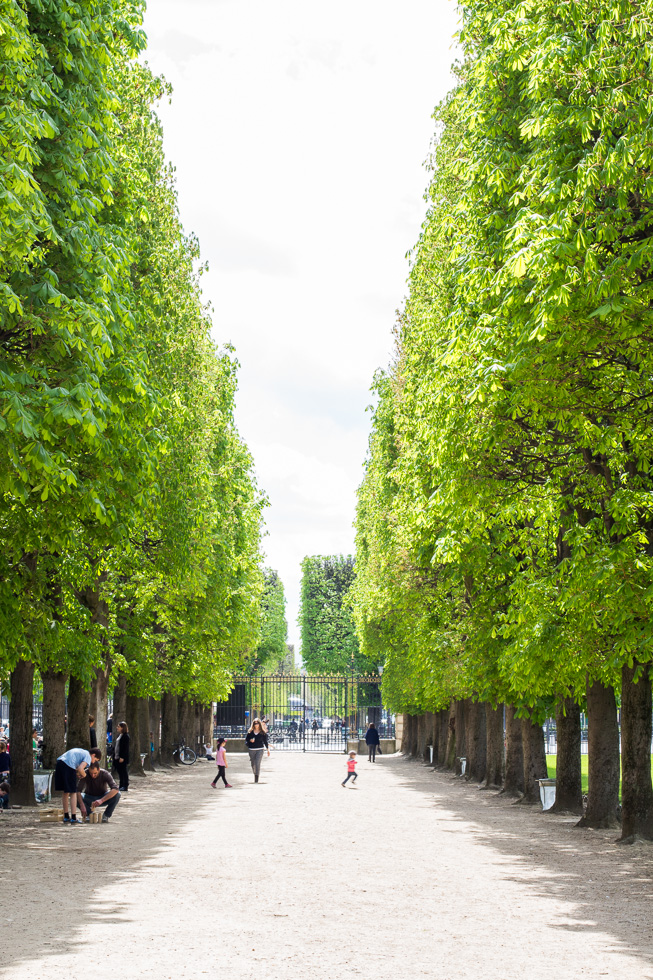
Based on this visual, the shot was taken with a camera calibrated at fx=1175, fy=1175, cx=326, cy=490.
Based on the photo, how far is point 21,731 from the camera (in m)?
22.9

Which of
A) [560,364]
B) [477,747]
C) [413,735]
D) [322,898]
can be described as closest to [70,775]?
[322,898]

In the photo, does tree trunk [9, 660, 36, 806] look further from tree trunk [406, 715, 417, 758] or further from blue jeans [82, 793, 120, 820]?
tree trunk [406, 715, 417, 758]

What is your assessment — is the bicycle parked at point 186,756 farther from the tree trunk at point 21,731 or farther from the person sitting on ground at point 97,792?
the person sitting on ground at point 97,792

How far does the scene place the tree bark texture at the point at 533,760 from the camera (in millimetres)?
25953

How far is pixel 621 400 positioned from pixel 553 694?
1048 centimetres

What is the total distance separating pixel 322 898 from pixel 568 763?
11851 mm

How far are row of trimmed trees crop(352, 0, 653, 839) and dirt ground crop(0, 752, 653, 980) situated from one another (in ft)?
8.80

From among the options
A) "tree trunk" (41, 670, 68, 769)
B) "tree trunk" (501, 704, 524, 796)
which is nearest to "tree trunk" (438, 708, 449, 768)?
"tree trunk" (501, 704, 524, 796)

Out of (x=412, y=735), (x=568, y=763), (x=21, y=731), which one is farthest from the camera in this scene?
(x=412, y=735)

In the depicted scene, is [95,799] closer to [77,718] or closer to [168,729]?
[77,718]

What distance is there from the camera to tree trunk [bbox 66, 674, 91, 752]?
2422 cm

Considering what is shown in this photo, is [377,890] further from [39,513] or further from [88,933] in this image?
[39,513]

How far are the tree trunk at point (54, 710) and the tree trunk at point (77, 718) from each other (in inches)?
8.8

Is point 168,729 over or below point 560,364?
below
